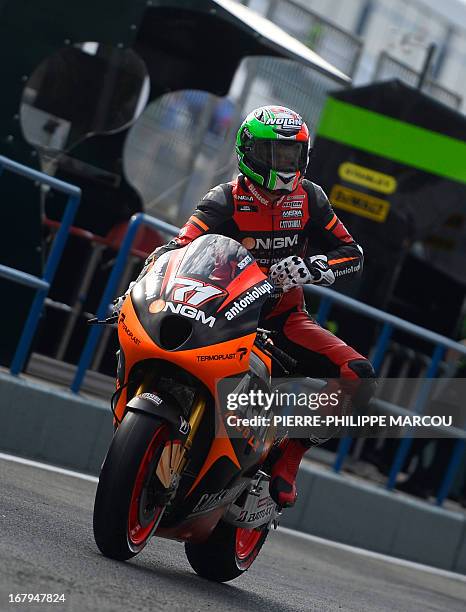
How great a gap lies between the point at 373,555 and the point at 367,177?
3.81 meters

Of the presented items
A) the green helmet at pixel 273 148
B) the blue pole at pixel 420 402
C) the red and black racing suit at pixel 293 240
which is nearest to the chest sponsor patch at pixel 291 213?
the red and black racing suit at pixel 293 240

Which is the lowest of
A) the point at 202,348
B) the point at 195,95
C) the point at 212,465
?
the point at 212,465

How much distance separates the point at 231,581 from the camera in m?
6.39

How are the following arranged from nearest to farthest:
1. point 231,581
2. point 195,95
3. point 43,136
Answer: point 231,581 → point 43,136 → point 195,95

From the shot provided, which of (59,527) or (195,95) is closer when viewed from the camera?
(59,527)

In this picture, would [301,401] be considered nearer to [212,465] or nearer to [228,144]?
[212,465]

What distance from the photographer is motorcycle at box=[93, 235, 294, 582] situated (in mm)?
5109

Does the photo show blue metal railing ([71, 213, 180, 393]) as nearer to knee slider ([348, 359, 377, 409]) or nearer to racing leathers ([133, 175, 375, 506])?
racing leathers ([133, 175, 375, 506])

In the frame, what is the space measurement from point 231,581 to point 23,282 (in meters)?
2.79

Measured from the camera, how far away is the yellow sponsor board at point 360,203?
1220cm

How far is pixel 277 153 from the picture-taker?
19.2 feet

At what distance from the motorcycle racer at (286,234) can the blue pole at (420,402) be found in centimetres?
406

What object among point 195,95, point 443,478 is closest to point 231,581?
point 443,478

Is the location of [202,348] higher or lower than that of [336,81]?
lower
